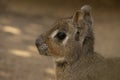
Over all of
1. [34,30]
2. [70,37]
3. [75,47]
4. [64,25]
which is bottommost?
[75,47]

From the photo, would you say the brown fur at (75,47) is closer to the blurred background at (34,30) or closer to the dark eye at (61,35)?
the dark eye at (61,35)

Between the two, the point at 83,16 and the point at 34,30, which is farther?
the point at 34,30

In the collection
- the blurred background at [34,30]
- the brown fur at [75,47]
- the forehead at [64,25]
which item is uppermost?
the blurred background at [34,30]

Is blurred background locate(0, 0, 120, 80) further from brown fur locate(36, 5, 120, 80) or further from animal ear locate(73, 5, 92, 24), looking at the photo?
animal ear locate(73, 5, 92, 24)


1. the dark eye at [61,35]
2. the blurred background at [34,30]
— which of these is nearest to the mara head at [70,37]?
the dark eye at [61,35]

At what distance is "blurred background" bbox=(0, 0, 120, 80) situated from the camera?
7.48 m

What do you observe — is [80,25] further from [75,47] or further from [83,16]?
[75,47]

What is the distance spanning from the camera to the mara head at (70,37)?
5211 millimetres

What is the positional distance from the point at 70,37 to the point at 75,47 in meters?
0.13

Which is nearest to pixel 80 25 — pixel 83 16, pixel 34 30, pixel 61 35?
pixel 83 16

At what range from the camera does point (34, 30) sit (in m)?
9.44

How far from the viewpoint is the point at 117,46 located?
8.77 meters

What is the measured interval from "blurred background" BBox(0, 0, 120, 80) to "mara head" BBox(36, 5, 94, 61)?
1.89m

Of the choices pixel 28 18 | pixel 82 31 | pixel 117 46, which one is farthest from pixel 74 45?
pixel 28 18
